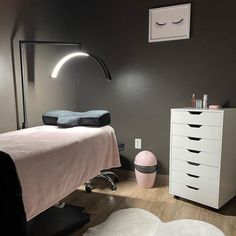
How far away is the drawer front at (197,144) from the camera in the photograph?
6.36 ft

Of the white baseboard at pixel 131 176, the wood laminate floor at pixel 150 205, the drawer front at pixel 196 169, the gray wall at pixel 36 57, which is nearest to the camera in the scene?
the wood laminate floor at pixel 150 205

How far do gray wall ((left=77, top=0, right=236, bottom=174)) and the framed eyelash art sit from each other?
55mm

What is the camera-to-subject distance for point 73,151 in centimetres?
157

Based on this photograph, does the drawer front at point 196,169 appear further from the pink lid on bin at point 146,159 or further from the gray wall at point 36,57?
the gray wall at point 36,57

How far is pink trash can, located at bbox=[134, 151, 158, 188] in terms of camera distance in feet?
7.95

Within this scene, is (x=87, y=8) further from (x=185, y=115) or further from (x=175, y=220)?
(x=175, y=220)

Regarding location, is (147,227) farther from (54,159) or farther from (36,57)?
(36,57)

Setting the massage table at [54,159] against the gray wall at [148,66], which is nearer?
the massage table at [54,159]

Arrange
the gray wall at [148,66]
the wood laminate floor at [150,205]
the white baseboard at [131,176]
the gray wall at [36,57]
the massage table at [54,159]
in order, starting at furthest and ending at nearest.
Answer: the white baseboard at [131,176] < the gray wall at [148,66] < the gray wall at [36,57] < the wood laminate floor at [150,205] < the massage table at [54,159]

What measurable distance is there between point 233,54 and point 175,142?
965mm

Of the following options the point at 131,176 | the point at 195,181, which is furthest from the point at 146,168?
the point at 195,181

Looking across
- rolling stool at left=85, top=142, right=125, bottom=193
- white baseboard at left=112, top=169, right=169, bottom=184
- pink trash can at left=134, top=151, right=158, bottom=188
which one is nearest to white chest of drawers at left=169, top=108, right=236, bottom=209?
pink trash can at left=134, top=151, right=158, bottom=188

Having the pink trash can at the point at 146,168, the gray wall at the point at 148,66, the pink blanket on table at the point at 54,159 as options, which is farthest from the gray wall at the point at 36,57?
the pink trash can at the point at 146,168

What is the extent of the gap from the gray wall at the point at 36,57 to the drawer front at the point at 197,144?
1344 millimetres
